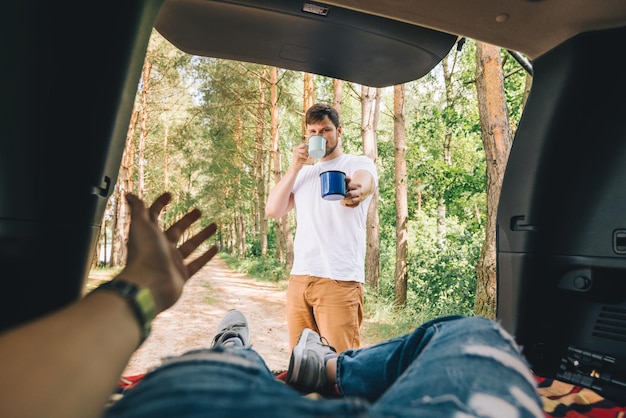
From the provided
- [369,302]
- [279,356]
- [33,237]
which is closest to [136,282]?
[33,237]

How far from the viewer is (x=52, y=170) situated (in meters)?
1.24

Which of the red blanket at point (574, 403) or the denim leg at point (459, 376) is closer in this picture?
the denim leg at point (459, 376)

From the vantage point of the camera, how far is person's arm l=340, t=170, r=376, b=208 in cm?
230

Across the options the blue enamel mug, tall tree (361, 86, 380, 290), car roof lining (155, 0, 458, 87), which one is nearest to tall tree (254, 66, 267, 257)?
tall tree (361, 86, 380, 290)

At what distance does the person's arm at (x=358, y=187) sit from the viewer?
2305 mm

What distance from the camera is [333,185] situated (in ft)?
6.88

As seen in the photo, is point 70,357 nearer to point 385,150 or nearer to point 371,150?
point 371,150

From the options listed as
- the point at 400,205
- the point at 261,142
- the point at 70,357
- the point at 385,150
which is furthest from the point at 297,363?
the point at 385,150

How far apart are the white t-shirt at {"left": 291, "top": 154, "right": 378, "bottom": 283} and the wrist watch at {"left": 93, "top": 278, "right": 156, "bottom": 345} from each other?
168 centimetres

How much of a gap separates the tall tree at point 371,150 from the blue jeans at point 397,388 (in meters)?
6.40

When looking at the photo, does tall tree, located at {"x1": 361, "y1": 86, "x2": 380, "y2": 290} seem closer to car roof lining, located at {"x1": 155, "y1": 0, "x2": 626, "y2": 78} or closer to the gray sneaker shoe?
car roof lining, located at {"x1": 155, "y1": 0, "x2": 626, "y2": 78}

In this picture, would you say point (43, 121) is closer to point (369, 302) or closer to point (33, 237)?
point (33, 237)

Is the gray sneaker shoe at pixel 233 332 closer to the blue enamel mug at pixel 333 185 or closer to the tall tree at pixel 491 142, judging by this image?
the blue enamel mug at pixel 333 185

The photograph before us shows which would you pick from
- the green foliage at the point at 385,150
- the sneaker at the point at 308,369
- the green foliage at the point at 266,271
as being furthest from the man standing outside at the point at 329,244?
the green foliage at the point at 266,271
